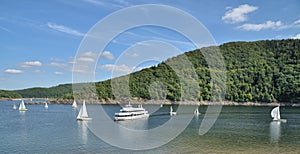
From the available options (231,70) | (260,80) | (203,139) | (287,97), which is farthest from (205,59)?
(203,139)

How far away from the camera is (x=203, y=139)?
1318 inches

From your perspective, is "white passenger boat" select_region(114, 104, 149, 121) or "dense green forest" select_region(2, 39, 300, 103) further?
"dense green forest" select_region(2, 39, 300, 103)

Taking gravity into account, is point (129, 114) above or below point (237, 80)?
below

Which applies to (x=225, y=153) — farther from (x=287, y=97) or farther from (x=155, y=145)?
(x=287, y=97)

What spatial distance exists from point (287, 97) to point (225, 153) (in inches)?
4636

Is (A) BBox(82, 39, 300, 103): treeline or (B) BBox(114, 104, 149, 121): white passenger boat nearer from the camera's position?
(B) BBox(114, 104, 149, 121): white passenger boat

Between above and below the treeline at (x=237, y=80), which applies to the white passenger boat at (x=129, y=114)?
below

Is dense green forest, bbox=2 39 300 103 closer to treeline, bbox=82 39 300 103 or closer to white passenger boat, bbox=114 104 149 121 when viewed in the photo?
treeline, bbox=82 39 300 103

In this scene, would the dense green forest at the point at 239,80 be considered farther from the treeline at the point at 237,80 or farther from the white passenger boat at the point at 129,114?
the white passenger boat at the point at 129,114

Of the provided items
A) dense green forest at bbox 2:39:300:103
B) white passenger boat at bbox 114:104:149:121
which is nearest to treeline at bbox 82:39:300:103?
dense green forest at bbox 2:39:300:103

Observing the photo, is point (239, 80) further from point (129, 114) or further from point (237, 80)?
point (129, 114)

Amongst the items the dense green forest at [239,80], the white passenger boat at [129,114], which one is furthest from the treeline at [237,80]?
the white passenger boat at [129,114]

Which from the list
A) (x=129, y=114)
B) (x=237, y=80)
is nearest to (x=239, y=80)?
(x=237, y=80)

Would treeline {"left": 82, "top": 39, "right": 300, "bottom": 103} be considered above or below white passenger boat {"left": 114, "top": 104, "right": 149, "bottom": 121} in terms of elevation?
above
